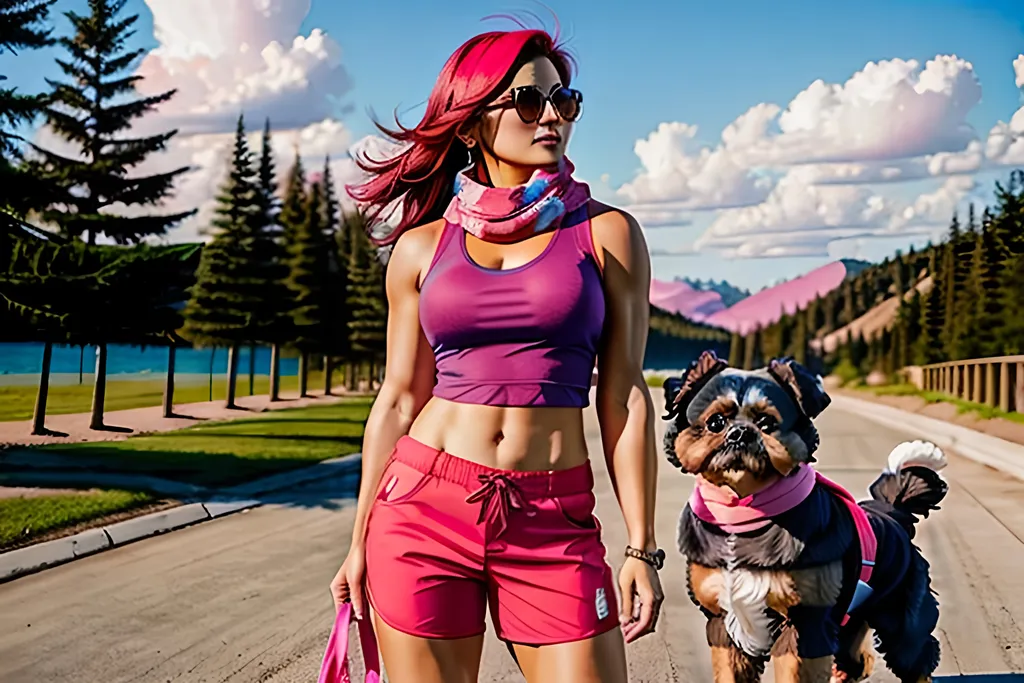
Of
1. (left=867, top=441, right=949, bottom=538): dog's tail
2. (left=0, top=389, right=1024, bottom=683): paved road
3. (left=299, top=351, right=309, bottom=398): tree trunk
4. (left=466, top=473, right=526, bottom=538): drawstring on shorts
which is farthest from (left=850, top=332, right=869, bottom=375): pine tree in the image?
(left=466, top=473, right=526, bottom=538): drawstring on shorts

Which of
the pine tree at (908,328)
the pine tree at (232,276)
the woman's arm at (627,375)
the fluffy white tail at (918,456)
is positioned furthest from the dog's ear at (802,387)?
the pine tree at (908,328)

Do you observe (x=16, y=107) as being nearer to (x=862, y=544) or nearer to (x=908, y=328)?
(x=862, y=544)

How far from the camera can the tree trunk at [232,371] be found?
12258 millimetres

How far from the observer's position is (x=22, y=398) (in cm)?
891

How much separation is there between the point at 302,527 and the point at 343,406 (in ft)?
21.4

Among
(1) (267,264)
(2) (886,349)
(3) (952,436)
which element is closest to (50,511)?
(1) (267,264)

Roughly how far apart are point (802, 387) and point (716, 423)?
0.28 meters

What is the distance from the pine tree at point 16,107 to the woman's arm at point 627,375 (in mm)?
7001

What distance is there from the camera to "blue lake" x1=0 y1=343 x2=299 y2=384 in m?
8.72

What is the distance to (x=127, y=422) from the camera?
10117 mm

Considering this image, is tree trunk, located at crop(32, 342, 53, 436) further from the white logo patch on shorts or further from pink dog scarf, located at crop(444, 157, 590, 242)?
the white logo patch on shorts

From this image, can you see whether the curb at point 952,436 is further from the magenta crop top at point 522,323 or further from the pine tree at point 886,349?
the magenta crop top at point 522,323

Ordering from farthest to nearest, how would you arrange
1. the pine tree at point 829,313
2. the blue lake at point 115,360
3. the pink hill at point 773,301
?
the pine tree at point 829,313 < the pink hill at point 773,301 < the blue lake at point 115,360

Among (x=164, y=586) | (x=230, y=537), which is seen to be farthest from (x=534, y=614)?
(x=230, y=537)
